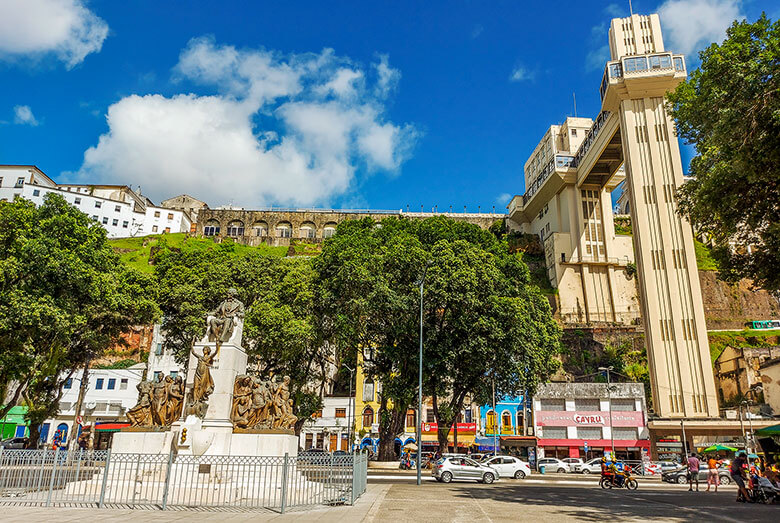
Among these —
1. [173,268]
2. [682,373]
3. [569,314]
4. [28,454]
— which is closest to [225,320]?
[28,454]

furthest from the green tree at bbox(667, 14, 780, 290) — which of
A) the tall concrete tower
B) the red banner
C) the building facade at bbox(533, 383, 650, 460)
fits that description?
the red banner

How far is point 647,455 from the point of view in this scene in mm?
41469

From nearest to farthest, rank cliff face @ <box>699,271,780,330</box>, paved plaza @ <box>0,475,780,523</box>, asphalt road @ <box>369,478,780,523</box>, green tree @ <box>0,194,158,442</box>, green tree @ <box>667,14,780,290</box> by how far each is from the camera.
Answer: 1. paved plaza @ <box>0,475,780,523</box>
2. asphalt road @ <box>369,478,780,523</box>
3. green tree @ <box>667,14,780,290</box>
4. green tree @ <box>0,194,158,442</box>
5. cliff face @ <box>699,271,780,330</box>

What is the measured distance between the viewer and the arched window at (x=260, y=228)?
86.4 meters

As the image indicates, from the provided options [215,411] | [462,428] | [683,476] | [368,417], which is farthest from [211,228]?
[215,411]

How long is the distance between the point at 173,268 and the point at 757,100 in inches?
1231

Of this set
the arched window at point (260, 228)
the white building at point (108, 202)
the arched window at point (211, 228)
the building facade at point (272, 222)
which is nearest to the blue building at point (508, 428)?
the building facade at point (272, 222)

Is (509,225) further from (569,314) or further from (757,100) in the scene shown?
(757,100)

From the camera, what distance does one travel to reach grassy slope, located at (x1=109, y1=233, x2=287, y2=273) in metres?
70.5

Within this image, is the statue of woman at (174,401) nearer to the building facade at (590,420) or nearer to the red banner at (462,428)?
the red banner at (462,428)

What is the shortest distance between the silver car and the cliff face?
4537cm

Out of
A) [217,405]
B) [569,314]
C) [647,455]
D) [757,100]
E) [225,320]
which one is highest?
[569,314]

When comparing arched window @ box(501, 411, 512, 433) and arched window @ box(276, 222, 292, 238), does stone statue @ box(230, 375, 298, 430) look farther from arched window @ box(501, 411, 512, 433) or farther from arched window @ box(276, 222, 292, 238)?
arched window @ box(276, 222, 292, 238)

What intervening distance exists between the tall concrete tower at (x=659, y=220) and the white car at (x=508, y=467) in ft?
53.6
